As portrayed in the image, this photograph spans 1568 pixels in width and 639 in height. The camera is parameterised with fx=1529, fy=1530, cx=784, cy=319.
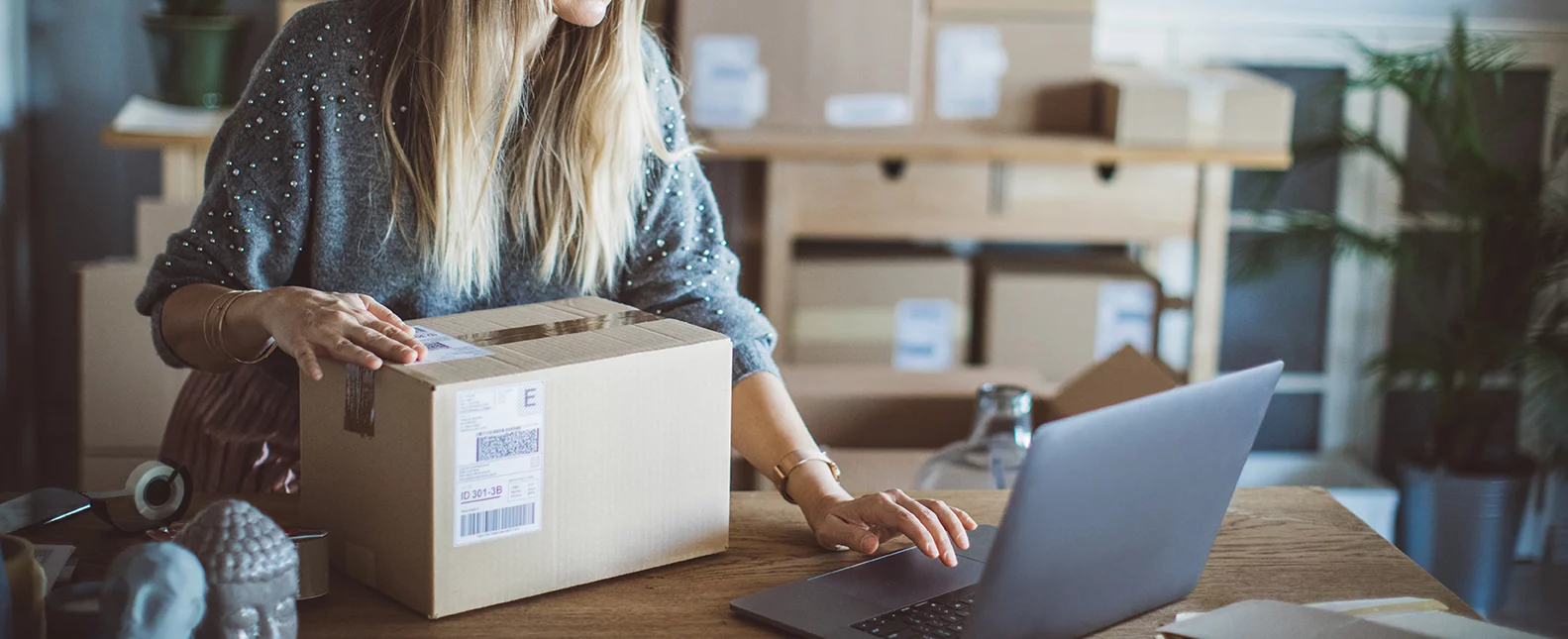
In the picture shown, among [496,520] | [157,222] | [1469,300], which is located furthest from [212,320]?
[1469,300]

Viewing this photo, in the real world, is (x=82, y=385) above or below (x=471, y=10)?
below

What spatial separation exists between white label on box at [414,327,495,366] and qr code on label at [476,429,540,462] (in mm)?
66

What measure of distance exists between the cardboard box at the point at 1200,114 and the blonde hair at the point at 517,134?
143 cm

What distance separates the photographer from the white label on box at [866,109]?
9.04ft

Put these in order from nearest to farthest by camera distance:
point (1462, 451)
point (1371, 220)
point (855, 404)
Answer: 1. point (855, 404)
2. point (1462, 451)
3. point (1371, 220)

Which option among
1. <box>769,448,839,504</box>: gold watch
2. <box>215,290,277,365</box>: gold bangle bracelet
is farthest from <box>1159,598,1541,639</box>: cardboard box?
<box>215,290,277,365</box>: gold bangle bracelet

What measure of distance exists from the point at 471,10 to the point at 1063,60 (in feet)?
5.54

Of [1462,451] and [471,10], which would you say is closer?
[471,10]

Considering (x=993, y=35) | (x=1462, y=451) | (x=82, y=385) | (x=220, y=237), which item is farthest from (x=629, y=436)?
(x=1462, y=451)

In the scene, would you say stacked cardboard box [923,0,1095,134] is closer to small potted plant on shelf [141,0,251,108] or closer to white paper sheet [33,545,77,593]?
small potted plant on shelf [141,0,251,108]

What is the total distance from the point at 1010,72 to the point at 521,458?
76.9 inches

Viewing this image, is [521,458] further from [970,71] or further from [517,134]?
[970,71]

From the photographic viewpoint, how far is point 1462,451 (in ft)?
9.88

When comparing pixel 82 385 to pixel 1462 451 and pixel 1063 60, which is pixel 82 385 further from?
pixel 1462 451
